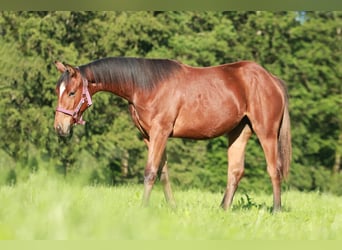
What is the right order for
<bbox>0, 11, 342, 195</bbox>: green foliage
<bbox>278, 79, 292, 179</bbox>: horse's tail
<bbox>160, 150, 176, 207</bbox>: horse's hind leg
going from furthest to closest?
1. <bbox>0, 11, 342, 195</bbox>: green foliage
2. <bbox>278, 79, 292, 179</bbox>: horse's tail
3. <bbox>160, 150, 176, 207</bbox>: horse's hind leg

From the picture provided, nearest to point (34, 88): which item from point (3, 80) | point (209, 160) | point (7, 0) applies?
point (3, 80)

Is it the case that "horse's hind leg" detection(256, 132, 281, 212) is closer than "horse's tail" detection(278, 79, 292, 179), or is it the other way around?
"horse's hind leg" detection(256, 132, 281, 212)

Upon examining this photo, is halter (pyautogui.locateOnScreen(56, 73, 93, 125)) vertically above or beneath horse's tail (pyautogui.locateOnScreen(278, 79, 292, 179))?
above

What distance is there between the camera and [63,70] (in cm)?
586

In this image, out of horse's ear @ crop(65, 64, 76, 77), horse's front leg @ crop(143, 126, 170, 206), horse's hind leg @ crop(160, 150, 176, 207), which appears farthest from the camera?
horse's hind leg @ crop(160, 150, 176, 207)

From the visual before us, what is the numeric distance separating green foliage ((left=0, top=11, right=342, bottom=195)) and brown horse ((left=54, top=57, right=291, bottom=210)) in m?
7.19

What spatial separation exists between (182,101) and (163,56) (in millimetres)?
11054

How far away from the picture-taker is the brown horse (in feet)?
19.1

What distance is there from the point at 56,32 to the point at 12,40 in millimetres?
1346

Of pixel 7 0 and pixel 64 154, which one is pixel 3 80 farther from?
pixel 7 0

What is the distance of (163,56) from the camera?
16.9 meters

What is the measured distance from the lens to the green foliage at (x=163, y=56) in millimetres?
15273

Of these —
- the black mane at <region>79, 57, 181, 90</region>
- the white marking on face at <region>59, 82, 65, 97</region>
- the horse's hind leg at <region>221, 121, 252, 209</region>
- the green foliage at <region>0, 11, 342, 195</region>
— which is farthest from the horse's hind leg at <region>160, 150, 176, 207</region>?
the green foliage at <region>0, 11, 342, 195</region>

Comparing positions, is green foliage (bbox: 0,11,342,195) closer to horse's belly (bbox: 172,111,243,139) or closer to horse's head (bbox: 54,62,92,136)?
horse's belly (bbox: 172,111,243,139)
